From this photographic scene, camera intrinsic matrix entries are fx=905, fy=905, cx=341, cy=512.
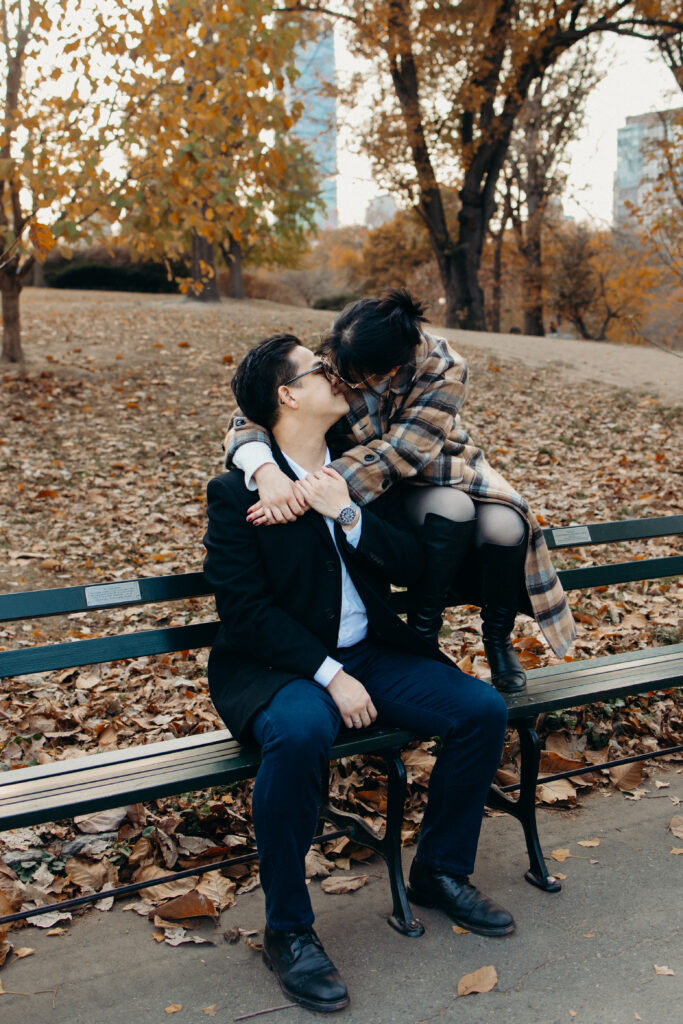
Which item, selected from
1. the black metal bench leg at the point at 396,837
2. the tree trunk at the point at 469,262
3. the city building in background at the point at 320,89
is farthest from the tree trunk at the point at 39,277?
the black metal bench leg at the point at 396,837

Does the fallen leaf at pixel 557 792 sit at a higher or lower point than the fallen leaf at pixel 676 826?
higher

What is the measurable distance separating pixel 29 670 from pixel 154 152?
656 centimetres

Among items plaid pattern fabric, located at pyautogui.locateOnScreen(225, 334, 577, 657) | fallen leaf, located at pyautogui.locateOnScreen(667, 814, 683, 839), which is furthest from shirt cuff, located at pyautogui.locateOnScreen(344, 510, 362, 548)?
fallen leaf, located at pyautogui.locateOnScreen(667, 814, 683, 839)

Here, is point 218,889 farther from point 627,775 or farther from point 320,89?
point 320,89

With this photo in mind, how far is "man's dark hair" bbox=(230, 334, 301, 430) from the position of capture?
2936mm

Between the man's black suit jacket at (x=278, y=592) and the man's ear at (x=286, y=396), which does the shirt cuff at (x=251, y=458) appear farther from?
the man's ear at (x=286, y=396)

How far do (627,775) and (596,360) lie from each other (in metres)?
12.3

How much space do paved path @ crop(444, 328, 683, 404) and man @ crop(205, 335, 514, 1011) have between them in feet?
31.0

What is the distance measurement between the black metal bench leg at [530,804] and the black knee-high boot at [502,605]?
0.19m

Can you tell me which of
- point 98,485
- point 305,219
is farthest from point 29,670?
point 305,219

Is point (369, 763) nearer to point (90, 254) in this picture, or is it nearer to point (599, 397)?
point (599, 397)

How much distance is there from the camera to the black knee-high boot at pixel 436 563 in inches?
119

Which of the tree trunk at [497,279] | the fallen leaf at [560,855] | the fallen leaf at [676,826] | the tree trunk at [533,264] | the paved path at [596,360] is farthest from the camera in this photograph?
the tree trunk at [497,279]

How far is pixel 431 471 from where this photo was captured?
3150 millimetres
